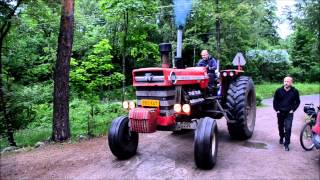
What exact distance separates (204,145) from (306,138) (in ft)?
11.3

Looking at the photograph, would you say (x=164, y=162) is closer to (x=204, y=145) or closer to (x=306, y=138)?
(x=204, y=145)

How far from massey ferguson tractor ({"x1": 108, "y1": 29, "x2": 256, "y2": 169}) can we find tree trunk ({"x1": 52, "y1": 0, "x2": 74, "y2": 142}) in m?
2.69

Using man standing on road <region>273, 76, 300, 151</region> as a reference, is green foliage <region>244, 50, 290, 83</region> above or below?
above

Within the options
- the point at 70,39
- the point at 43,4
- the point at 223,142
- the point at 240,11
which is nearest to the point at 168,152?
the point at 223,142

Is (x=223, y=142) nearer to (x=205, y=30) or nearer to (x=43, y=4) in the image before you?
(x=43, y=4)

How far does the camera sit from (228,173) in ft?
21.1

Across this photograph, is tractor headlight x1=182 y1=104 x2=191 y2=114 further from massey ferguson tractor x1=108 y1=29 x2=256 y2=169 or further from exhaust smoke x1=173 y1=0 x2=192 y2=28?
exhaust smoke x1=173 y1=0 x2=192 y2=28

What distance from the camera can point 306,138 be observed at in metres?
8.61

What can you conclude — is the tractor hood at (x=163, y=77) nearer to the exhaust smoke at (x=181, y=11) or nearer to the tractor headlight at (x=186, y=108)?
the tractor headlight at (x=186, y=108)

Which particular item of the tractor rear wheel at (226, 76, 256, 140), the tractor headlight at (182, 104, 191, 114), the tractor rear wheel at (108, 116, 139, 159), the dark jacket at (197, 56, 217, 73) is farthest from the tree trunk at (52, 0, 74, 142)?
the tractor rear wheel at (226, 76, 256, 140)

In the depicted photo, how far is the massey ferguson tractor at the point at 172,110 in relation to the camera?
21.7 feet

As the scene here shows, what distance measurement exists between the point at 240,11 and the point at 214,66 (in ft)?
40.3

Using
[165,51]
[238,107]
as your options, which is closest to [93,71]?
[165,51]

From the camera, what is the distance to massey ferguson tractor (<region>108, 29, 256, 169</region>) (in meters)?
6.63
